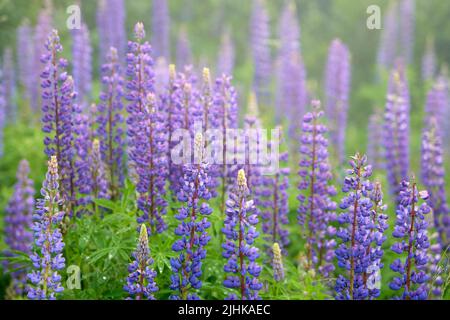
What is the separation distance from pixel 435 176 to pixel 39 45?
5.79 metres

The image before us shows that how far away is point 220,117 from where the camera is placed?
539 centimetres

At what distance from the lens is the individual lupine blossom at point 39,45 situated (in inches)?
378

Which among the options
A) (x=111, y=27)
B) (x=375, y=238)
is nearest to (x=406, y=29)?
(x=111, y=27)

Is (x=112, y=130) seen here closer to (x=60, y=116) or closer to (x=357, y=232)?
(x=60, y=116)

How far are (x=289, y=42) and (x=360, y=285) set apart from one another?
7.88 m

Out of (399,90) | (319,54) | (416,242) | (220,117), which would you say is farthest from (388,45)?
(416,242)

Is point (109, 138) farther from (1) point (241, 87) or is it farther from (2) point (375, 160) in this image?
(1) point (241, 87)

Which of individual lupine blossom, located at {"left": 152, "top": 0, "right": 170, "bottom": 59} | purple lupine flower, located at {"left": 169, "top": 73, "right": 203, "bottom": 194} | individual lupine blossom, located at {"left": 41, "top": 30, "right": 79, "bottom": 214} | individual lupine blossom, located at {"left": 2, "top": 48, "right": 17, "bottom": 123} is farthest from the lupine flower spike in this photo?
individual lupine blossom, located at {"left": 152, "top": 0, "right": 170, "bottom": 59}

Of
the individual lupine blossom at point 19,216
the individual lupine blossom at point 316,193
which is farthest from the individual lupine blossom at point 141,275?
the individual lupine blossom at point 19,216

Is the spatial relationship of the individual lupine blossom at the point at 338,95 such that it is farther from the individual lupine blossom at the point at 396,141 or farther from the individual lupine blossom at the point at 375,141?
the individual lupine blossom at the point at 396,141

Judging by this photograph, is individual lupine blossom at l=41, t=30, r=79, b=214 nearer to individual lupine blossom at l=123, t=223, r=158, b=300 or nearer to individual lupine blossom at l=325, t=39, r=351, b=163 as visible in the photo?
individual lupine blossom at l=123, t=223, r=158, b=300

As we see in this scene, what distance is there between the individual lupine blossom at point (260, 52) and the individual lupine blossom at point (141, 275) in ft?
22.8

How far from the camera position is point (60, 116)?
4.90 meters

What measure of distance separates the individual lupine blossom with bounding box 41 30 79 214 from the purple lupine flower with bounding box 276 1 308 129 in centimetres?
510
